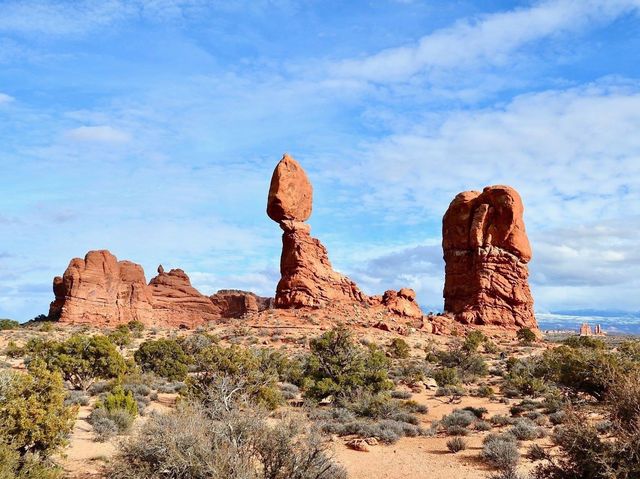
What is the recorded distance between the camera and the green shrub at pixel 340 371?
834 inches

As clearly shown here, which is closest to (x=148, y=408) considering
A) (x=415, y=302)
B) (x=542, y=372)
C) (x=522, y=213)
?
(x=542, y=372)

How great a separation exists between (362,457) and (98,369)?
533 inches

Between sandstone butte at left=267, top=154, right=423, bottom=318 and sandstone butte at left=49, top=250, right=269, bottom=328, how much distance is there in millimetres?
11586

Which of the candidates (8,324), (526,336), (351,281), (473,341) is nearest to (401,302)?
(351,281)

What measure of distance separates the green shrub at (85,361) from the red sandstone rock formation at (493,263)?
3153cm

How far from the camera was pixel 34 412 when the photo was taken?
31.9ft

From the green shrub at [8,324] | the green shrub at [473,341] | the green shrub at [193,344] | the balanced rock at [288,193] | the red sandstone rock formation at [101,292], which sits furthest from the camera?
the green shrub at [8,324]

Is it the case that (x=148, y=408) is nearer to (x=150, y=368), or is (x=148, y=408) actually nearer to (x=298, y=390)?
(x=298, y=390)

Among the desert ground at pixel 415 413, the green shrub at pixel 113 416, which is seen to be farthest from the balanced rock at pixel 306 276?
the green shrub at pixel 113 416

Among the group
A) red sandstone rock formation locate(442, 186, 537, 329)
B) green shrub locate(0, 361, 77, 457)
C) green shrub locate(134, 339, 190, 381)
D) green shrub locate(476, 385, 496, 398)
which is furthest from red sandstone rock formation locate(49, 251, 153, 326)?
green shrub locate(0, 361, 77, 457)

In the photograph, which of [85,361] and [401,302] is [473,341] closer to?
[401,302]

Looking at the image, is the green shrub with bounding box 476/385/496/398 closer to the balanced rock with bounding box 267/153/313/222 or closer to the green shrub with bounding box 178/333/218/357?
the green shrub with bounding box 178/333/218/357

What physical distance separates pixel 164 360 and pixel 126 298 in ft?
90.7

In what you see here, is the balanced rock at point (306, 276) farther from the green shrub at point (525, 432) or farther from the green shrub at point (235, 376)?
the green shrub at point (525, 432)
